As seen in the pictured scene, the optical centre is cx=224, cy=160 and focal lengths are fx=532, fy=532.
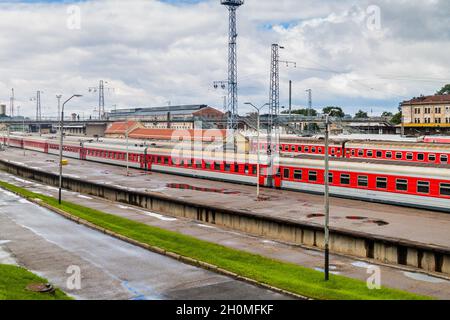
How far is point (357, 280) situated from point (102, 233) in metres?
14.0

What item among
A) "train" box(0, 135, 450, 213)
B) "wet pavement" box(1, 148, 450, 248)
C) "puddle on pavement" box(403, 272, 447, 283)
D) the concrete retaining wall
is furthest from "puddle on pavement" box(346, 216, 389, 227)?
"puddle on pavement" box(403, 272, 447, 283)

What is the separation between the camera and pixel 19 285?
669 inches

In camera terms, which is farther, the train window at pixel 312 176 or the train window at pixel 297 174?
the train window at pixel 297 174

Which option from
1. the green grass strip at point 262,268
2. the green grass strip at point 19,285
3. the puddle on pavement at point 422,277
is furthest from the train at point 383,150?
the green grass strip at point 19,285

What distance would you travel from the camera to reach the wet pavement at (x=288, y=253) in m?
20.4

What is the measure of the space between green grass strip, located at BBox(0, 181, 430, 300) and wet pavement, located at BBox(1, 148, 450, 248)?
25.2 ft

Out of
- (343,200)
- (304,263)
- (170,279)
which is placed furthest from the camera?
(343,200)

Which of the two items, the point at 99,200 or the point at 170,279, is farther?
the point at 99,200

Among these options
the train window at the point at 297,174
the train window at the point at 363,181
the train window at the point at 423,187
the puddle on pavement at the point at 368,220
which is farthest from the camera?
the train window at the point at 297,174

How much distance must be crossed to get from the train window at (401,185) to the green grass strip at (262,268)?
1853cm

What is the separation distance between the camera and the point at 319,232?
27.0 m

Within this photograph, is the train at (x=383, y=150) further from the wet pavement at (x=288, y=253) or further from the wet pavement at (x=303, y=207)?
the wet pavement at (x=288, y=253)
